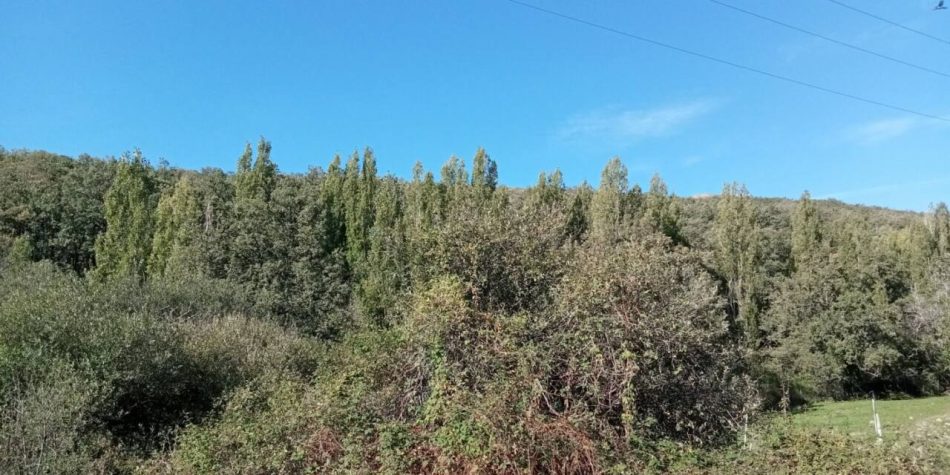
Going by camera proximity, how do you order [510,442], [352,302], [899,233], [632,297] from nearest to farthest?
1. [510,442]
2. [632,297]
3. [352,302]
4. [899,233]

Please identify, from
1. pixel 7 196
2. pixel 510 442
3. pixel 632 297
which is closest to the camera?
pixel 510 442

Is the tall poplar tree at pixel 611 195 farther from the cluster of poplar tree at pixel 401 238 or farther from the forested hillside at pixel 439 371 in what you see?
the forested hillside at pixel 439 371

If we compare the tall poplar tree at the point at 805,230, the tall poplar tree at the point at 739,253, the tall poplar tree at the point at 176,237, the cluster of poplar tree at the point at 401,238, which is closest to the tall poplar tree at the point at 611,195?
the cluster of poplar tree at the point at 401,238

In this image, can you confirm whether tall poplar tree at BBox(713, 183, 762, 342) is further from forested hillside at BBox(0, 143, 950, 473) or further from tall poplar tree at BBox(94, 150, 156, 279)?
tall poplar tree at BBox(94, 150, 156, 279)

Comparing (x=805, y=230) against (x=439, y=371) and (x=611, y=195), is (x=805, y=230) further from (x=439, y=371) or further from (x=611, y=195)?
(x=439, y=371)

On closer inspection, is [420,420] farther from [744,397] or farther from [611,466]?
[744,397]

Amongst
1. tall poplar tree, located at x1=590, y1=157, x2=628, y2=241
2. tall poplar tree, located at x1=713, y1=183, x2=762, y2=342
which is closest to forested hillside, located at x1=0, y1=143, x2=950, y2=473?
tall poplar tree, located at x1=590, y1=157, x2=628, y2=241

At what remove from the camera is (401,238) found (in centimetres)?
2127

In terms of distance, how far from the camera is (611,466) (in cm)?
665

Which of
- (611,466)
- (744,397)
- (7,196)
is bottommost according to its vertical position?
(611,466)

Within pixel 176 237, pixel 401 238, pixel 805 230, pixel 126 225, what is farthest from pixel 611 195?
pixel 126 225

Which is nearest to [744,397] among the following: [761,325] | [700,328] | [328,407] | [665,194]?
[700,328]

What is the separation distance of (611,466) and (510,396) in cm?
142

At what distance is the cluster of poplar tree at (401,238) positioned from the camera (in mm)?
29047
